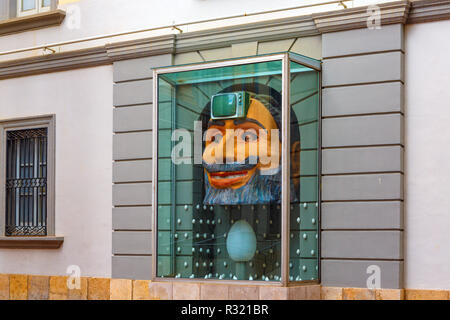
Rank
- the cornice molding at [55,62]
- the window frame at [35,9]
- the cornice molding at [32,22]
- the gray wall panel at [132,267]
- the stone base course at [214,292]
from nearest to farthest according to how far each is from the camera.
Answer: the stone base course at [214,292]
the gray wall panel at [132,267]
the cornice molding at [55,62]
the cornice molding at [32,22]
the window frame at [35,9]

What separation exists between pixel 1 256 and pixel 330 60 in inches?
268

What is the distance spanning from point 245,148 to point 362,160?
1519 mm

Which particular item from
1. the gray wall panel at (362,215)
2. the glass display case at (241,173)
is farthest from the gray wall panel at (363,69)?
the gray wall panel at (362,215)

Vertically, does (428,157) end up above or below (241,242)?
above

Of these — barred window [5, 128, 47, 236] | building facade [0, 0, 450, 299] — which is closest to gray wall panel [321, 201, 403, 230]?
building facade [0, 0, 450, 299]

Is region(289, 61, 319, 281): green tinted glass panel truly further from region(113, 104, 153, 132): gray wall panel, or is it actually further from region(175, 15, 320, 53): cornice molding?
region(113, 104, 153, 132): gray wall panel

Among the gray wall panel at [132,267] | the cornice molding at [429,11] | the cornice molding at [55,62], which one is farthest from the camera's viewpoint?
the cornice molding at [55,62]

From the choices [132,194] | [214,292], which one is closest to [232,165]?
[214,292]

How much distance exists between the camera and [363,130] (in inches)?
398

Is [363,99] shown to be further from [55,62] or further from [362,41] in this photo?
[55,62]

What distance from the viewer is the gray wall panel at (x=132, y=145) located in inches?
467

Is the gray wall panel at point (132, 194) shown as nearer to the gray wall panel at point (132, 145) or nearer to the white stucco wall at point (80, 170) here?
the white stucco wall at point (80, 170)

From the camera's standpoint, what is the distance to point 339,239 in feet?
33.3

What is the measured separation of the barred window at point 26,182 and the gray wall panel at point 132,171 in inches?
64.5
